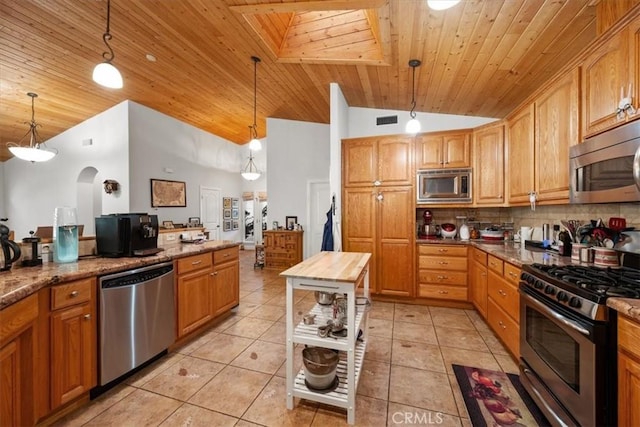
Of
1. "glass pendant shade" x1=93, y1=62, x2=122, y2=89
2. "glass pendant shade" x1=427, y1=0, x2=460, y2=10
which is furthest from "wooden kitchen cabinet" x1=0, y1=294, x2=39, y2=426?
"glass pendant shade" x1=427, y1=0, x2=460, y2=10

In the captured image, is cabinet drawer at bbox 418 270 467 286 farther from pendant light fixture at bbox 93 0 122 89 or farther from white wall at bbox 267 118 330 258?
pendant light fixture at bbox 93 0 122 89

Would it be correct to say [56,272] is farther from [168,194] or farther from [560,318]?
[168,194]

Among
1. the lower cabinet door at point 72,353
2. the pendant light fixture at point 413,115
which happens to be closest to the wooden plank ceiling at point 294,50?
the pendant light fixture at point 413,115

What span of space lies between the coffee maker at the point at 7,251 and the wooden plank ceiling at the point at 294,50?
2.48 metres

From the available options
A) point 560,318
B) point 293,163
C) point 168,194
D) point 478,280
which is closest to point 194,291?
point 560,318

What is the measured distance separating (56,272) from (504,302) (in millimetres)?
3538

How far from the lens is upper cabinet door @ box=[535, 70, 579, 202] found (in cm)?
199

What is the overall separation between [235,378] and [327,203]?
186 inches

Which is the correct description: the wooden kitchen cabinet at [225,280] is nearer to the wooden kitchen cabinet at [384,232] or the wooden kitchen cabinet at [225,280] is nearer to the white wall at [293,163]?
the wooden kitchen cabinet at [384,232]

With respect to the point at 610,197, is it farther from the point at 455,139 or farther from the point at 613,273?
the point at 455,139

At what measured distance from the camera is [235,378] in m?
2.13

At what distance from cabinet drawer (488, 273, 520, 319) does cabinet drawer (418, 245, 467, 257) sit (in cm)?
69

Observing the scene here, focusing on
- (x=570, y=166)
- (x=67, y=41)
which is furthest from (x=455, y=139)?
(x=67, y=41)

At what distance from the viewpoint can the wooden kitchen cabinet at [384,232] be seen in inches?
148
